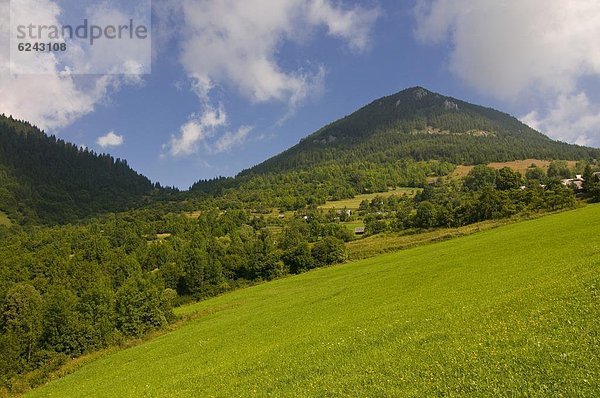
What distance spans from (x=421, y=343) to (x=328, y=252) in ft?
326

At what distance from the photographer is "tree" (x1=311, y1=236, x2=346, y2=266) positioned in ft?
384

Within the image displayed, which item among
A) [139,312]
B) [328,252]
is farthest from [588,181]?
[139,312]

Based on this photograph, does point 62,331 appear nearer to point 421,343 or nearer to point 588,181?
point 421,343

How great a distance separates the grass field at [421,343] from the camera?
14.9 metres

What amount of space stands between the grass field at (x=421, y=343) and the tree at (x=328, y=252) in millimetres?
65623

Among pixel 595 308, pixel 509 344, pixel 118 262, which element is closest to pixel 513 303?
pixel 595 308

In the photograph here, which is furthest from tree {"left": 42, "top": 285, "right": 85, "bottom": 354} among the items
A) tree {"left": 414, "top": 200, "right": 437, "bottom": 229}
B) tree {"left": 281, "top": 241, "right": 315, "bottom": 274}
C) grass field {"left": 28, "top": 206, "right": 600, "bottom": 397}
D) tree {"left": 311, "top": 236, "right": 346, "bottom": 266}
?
tree {"left": 414, "top": 200, "right": 437, "bottom": 229}

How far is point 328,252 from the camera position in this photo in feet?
393

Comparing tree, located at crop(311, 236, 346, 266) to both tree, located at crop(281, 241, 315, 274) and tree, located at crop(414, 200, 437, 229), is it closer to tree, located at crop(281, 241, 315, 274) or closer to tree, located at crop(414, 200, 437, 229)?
tree, located at crop(281, 241, 315, 274)

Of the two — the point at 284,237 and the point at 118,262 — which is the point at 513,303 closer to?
the point at 284,237

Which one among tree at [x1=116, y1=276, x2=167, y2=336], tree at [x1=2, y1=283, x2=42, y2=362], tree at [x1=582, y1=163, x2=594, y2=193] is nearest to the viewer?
tree at [x1=116, y1=276, x2=167, y2=336]

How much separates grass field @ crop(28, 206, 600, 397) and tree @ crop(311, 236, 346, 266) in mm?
65623

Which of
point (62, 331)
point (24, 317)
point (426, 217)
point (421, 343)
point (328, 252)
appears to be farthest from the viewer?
point (426, 217)

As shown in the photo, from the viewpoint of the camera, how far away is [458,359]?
1692cm
